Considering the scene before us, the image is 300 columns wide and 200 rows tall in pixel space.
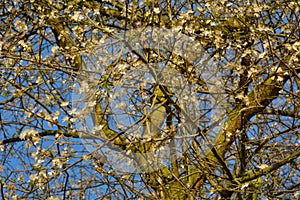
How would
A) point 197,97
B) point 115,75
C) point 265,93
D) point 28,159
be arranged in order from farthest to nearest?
point 28,159
point 265,93
point 197,97
point 115,75

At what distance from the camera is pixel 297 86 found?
5.65m

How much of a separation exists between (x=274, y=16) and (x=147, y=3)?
6.54ft

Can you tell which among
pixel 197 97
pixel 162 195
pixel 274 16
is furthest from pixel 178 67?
pixel 274 16

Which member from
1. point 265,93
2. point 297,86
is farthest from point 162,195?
point 297,86

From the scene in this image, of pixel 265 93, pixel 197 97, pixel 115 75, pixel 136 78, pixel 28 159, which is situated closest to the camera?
pixel 115 75

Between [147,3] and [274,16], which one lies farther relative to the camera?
[274,16]

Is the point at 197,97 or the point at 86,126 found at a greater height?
the point at 197,97

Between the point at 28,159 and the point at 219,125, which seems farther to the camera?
the point at 28,159

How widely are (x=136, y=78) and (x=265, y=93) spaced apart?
205 centimetres

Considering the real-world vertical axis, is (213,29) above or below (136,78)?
above

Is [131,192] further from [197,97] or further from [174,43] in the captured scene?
[174,43]

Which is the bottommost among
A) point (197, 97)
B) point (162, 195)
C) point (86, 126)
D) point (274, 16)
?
point (162, 195)

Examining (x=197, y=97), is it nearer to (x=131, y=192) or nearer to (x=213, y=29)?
(x=213, y=29)

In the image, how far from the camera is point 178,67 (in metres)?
4.36
